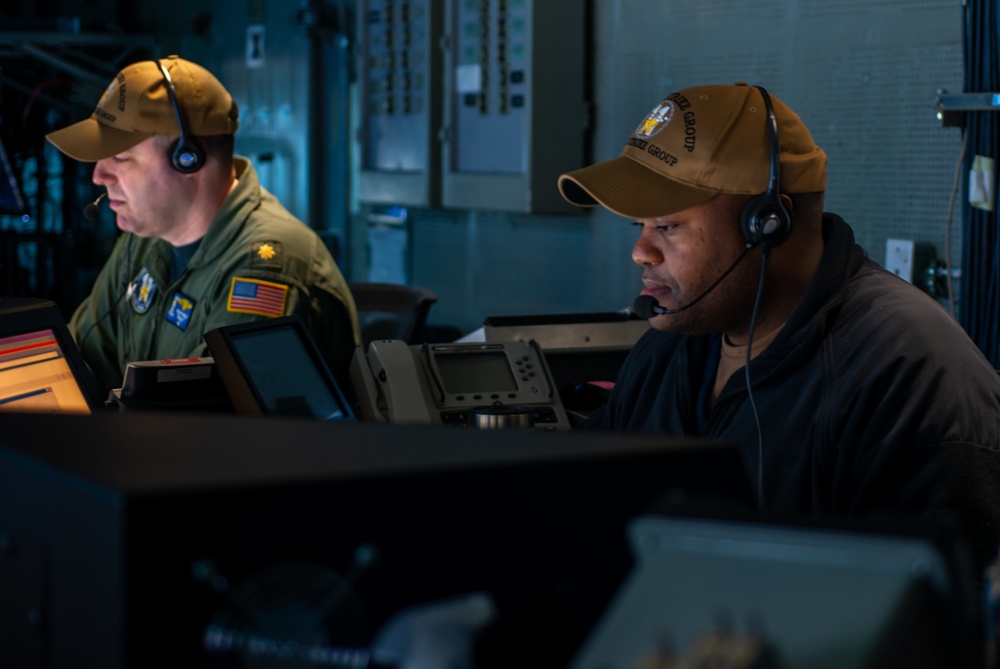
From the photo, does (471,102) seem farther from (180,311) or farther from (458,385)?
(458,385)

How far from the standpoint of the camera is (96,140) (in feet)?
9.73

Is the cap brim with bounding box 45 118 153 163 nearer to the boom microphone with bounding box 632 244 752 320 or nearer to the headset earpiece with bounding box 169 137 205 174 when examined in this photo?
the headset earpiece with bounding box 169 137 205 174

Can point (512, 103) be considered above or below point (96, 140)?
above

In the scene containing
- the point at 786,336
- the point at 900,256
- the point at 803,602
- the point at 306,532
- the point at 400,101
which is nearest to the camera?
the point at 803,602

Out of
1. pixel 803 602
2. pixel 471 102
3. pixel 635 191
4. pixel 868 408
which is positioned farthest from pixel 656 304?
pixel 471 102

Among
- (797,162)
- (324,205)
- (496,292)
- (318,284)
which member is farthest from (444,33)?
(797,162)

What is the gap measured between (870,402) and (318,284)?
1566mm

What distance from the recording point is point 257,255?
2859 mm

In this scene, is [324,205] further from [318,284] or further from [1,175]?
[318,284]

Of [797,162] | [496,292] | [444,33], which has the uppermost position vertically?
[444,33]

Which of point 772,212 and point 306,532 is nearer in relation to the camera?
point 306,532

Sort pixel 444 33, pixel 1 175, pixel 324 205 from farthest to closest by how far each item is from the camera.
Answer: pixel 324 205 < pixel 444 33 < pixel 1 175

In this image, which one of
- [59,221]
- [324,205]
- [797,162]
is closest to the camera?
[797,162]

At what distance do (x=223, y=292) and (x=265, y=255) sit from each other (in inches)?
5.0
